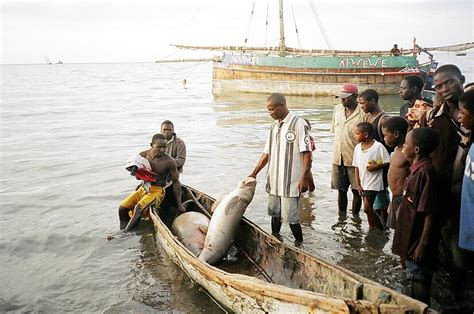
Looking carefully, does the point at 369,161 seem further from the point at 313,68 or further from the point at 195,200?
the point at 313,68

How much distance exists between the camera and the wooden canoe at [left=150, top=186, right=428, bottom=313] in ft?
9.20

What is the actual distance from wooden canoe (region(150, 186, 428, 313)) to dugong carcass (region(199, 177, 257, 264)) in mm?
205

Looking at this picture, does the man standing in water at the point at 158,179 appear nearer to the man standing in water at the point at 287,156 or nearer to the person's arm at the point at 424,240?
the man standing in water at the point at 287,156

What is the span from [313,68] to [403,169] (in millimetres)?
23382

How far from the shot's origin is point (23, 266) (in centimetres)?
615

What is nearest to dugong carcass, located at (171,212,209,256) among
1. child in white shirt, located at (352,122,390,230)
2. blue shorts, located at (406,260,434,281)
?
child in white shirt, located at (352,122,390,230)

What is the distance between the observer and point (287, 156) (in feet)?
16.6

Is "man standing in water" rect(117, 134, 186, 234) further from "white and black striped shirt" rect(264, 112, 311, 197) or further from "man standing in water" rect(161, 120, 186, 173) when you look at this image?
"white and black striped shirt" rect(264, 112, 311, 197)

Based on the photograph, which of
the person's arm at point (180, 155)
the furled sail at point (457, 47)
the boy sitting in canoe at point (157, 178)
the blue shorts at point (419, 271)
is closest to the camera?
the blue shorts at point (419, 271)

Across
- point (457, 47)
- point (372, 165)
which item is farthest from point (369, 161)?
point (457, 47)

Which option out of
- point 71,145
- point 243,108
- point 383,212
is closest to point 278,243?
point 383,212

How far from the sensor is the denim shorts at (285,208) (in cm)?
516

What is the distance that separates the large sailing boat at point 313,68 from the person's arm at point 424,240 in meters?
22.8

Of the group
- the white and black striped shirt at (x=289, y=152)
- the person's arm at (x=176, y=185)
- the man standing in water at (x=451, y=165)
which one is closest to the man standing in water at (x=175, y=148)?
the person's arm at (x=176, y=185)
